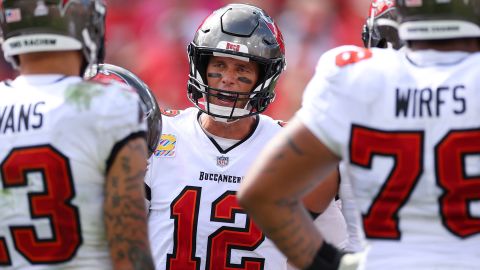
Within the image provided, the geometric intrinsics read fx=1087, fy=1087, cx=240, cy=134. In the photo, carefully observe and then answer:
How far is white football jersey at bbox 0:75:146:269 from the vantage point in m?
3.22

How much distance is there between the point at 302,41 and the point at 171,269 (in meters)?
4.81

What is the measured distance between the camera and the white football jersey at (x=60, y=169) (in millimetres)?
3223

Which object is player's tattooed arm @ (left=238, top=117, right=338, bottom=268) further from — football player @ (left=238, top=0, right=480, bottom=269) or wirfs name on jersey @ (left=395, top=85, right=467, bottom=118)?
wirfs name on jersey @ (left=395, top=85, right=467, bottom=118)

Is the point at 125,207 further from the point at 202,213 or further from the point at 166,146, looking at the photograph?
the point at 166,146

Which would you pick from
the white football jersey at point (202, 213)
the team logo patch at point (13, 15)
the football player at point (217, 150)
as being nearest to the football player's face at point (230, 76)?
the football player at point (217, 150)

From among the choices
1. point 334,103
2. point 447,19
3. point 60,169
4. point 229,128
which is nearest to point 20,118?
point 60,169

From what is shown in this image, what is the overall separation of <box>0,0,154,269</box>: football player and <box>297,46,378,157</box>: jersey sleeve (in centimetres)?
53

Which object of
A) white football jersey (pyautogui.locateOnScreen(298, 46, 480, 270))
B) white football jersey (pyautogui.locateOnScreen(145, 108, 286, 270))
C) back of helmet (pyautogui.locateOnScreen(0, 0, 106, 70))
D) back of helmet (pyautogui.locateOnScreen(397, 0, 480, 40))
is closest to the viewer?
white football jersey (pyautogui.locateOnScreen(298, 46, 480, 270))

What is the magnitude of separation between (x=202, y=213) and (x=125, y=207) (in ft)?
5.12

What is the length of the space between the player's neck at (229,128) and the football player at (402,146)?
189 centimetres

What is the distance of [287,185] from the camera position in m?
3.19

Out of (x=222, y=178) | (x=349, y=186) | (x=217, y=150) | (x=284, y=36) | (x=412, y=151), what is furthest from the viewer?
→ (x=284, y=36)

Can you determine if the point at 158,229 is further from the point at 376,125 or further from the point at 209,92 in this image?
the point at 376,125

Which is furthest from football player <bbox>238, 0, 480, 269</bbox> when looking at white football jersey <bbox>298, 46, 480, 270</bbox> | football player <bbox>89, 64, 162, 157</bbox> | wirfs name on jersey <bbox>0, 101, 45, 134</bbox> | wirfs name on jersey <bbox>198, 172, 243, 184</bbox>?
wirfs name on jersey <bbox>198, 172, 243, 184</bbox>
